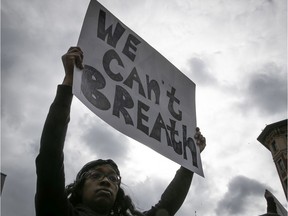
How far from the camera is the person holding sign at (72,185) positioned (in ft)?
5.89

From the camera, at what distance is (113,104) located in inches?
95.7

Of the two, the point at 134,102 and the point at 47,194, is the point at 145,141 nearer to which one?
the point at 134,102

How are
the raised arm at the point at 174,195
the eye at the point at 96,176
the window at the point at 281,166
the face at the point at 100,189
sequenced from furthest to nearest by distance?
the window at the point at 281,166
the raised arm at the point at 174,195
the eye at the point at 96,176
the face at the point at 100,189

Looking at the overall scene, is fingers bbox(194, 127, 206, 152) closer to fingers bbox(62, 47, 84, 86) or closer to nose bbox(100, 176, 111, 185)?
nose bbox(100, 176, 111, 185)

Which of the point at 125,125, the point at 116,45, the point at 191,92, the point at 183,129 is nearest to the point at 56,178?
the point at 125,125

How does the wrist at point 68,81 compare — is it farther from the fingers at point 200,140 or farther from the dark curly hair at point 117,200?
the fingers at point 200,140

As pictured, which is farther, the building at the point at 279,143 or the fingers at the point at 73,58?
the building at the point at 279,143

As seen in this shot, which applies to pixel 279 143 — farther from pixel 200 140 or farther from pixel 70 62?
pixel 70 62

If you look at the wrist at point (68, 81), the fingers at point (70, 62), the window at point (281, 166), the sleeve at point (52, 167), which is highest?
the window at point (281, 166)

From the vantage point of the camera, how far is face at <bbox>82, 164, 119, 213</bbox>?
2102 mm

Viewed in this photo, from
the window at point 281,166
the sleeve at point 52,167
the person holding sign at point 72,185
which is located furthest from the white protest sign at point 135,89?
the window at point 281,166

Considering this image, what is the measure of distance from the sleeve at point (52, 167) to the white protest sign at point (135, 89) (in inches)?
9.7

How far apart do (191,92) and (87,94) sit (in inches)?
62.9

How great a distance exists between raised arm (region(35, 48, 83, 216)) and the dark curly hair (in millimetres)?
465
